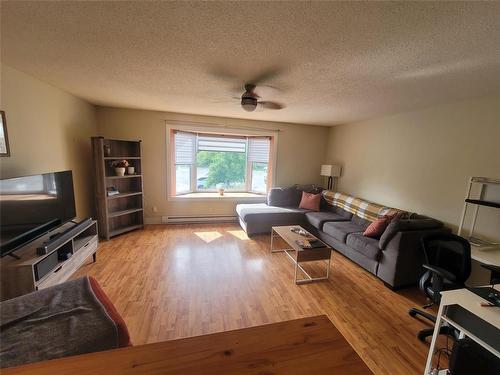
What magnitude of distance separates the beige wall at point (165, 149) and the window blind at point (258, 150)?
0.28m

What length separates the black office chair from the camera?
180 cm

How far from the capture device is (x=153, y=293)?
7.47 ft

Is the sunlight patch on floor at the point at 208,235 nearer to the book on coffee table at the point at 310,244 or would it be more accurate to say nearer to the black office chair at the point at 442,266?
the book on coffee table at the point at 310,244

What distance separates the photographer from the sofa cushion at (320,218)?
12.2 feet

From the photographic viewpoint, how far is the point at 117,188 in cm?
390

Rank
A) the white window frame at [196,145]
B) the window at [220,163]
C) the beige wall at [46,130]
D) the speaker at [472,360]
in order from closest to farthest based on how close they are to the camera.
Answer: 1. the speaker at [472,360]
2. the beige wall at [46,130]
3. the white window frame at [196,145]
4. the window at [220,163]

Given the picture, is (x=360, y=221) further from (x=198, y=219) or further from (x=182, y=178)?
(x=182, y=178)

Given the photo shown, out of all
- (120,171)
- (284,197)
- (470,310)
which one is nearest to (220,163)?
(284,197)

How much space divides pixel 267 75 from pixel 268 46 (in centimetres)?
50

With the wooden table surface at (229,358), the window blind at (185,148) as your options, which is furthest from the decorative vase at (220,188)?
the wooden table surface at (229,358)

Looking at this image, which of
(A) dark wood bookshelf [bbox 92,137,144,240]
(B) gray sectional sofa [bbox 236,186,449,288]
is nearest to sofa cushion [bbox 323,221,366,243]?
(B) gray sectional sofa [bbox 236,186,449,288]

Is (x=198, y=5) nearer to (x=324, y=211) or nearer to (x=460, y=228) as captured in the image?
(x=460, y=228)

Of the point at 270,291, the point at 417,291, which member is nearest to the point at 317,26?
the point at 270,291

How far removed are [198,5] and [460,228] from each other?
10.5 feet
